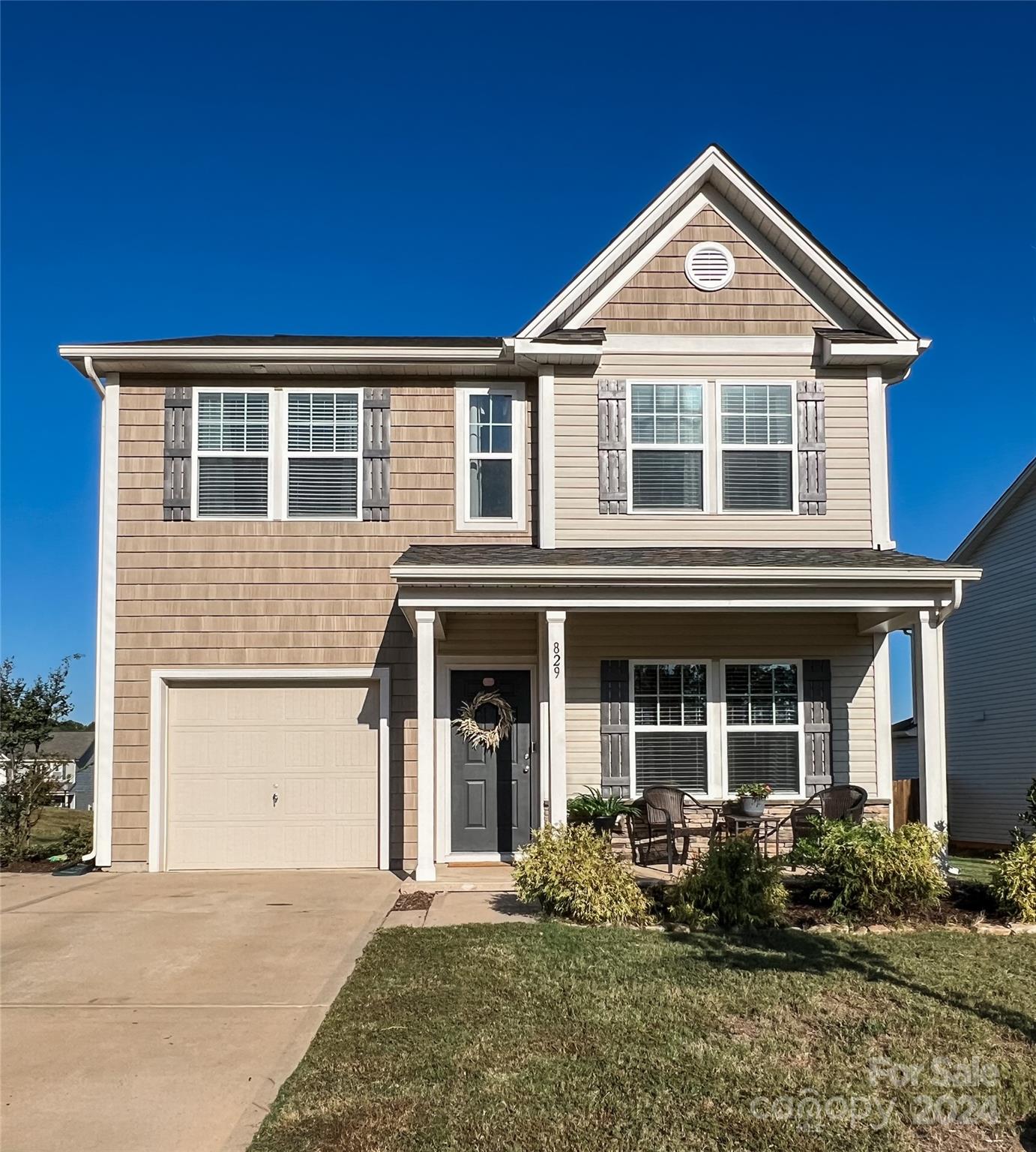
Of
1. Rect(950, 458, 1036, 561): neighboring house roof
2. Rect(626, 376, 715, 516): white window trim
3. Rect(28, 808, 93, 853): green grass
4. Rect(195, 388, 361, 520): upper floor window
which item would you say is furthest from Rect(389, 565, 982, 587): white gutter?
Rect(950, 458, 1036, 561): neighboring house roof

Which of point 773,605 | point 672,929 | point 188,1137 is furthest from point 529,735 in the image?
point 188,1137

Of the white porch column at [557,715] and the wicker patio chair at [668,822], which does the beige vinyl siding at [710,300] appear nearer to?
the white porch column at [557,715]

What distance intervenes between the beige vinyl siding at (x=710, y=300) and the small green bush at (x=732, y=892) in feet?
19.4

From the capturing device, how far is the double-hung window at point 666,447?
457 inches

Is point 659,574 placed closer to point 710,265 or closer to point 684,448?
point 684,448

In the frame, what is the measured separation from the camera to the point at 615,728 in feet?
37.3

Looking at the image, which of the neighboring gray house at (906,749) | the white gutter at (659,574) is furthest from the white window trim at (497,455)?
the neighboring gray house at (906,749)

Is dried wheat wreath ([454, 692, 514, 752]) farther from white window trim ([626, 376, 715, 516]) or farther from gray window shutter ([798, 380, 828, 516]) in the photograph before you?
gray window shutter ([798, 380, 828, 516])

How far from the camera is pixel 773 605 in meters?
10.3

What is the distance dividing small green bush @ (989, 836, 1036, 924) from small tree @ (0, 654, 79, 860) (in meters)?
9.68

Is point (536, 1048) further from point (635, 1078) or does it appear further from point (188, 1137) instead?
point (188, 1137)

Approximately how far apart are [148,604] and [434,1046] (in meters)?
7.44

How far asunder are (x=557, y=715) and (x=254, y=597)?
372cm

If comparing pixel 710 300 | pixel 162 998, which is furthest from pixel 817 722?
pixel 162 998
